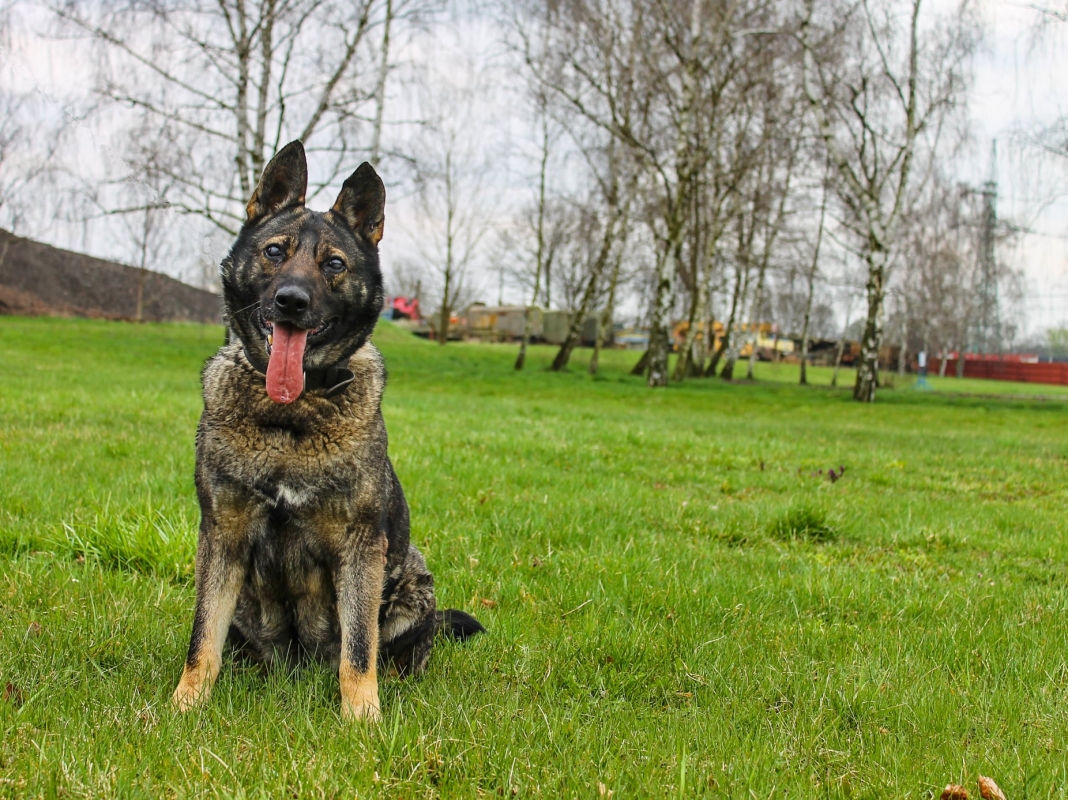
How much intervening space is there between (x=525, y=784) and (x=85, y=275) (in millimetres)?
54012

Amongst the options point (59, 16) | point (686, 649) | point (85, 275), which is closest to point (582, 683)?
point (686, 649)

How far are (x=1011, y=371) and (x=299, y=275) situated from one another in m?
82.6

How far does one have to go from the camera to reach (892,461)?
10578 mm

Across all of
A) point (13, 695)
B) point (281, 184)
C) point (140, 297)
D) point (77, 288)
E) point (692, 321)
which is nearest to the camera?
point (13, 695)

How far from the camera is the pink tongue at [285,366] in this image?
301 cm

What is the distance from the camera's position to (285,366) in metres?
3.03

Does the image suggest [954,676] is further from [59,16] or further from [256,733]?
[59,16]

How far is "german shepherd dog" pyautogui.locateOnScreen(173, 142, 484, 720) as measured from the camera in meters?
2.98

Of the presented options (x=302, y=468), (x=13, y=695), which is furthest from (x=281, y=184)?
(x=13, y=695)

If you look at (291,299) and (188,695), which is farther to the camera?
(291,299)

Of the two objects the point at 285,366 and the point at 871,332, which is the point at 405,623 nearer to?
the point at 285,366

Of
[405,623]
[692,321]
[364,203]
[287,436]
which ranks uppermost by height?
[692,321]

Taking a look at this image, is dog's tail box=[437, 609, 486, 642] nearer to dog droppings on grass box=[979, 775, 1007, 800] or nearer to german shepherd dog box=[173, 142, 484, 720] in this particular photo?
german shepherd dog box=[173, 142, 484, 720]

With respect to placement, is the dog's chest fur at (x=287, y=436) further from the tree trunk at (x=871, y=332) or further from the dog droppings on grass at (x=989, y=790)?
the tree trunk at (x=871, y=332)
